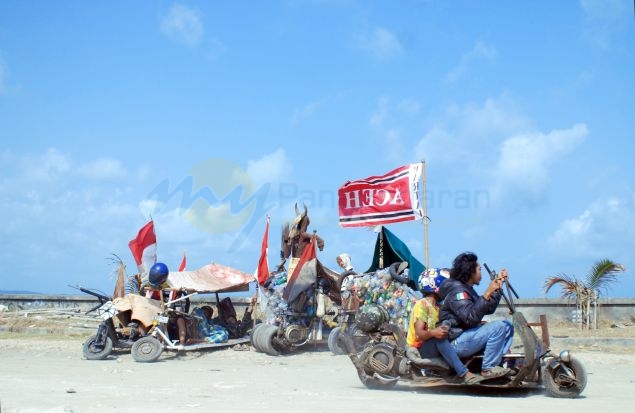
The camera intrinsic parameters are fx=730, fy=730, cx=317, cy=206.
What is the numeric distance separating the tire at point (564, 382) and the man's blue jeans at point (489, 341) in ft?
1.73

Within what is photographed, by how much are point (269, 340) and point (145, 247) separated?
4.65 meters

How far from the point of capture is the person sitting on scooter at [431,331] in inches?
326

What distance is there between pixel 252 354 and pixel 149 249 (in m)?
4.31

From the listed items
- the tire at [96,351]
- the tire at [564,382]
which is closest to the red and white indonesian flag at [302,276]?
the tire at [96,351]

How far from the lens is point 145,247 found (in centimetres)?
1708

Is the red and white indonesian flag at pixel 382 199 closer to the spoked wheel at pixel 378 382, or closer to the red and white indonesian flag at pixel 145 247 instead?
the red and white indonesian flag at pixel 145 247

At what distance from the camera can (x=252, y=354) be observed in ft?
47.0

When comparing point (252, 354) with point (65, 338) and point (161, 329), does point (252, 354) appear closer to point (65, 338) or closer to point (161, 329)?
point (161, 329)

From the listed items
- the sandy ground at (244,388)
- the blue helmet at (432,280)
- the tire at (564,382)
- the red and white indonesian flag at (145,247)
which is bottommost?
the sandy ground at (244,388)

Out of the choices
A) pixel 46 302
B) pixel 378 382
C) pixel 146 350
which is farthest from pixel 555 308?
pixel 46 302

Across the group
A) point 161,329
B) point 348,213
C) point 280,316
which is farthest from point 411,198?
point 161,329

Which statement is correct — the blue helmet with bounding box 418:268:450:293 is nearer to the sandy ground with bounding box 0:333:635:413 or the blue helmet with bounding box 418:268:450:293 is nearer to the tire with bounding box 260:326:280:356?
the sandy ground with bounding box 0:333:635:413

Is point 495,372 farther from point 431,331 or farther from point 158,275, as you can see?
point 158,275

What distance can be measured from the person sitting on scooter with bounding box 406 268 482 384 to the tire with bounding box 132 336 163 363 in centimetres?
592
